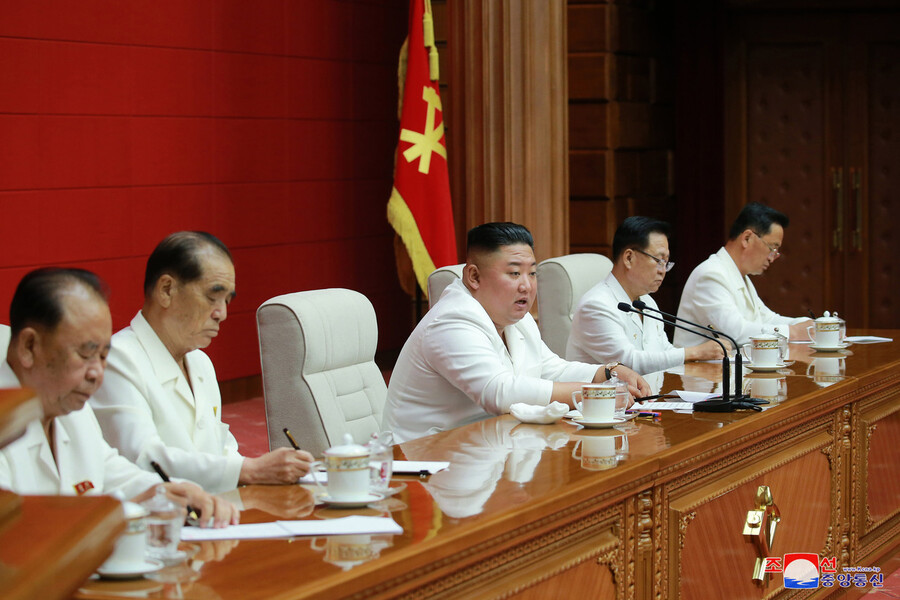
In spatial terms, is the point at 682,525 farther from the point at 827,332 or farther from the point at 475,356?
the point at 827,332

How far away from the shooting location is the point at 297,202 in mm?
7004

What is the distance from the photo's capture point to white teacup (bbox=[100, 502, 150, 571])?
5.39ft

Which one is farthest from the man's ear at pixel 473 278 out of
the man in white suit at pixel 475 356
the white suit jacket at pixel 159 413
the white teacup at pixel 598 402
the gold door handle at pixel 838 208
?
the gold door handle at pixel 838 208

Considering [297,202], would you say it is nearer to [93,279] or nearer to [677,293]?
[677,293]

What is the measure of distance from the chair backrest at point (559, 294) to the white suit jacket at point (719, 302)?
41cm

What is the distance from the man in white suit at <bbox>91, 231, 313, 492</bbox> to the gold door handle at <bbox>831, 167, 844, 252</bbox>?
5851 mm

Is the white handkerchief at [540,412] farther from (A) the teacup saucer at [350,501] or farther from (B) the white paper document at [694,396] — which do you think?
(A) the teacup saucer at [350,501]

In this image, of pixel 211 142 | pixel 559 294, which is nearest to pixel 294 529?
pixel 559 294

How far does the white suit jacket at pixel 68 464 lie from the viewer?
1.89 m

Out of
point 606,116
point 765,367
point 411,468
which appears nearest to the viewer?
point 411,468

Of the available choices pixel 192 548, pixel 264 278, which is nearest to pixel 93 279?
pixel 192 548

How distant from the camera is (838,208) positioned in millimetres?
7699

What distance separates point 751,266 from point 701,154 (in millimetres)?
3077

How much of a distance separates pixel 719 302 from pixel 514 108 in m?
1.65
